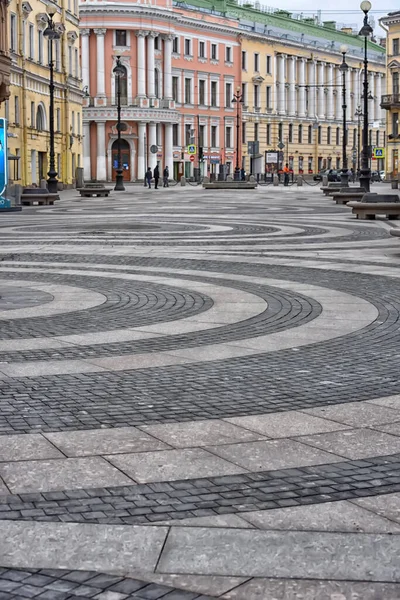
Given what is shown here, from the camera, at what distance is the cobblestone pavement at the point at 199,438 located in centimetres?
405

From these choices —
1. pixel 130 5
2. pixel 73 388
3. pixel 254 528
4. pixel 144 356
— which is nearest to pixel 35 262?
pixel 144 356

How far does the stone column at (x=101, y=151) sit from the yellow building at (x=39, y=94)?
2534cm

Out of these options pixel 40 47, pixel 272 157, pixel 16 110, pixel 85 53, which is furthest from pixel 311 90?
pixel 16 110

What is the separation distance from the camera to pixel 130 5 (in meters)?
95.5

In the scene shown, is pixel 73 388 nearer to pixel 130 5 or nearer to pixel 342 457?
pixel 342 457

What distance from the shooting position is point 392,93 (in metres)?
103

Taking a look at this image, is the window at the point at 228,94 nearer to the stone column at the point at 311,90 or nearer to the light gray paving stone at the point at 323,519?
the stone column at the point at 311,90

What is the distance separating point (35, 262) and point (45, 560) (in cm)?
1193

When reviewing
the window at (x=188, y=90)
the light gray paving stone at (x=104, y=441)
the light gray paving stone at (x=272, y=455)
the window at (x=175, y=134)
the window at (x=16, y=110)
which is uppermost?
the window at (x=188, y=90)

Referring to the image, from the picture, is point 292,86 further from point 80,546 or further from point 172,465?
point 80,546

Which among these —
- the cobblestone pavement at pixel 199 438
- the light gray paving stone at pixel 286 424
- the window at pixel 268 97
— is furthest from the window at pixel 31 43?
the window at pixel 268 97

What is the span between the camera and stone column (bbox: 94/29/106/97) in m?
96.2

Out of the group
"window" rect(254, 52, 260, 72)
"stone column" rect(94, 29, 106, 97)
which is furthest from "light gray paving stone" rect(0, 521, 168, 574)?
"window" rect(254, 52, 260, 72)

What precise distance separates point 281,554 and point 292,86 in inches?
4818
